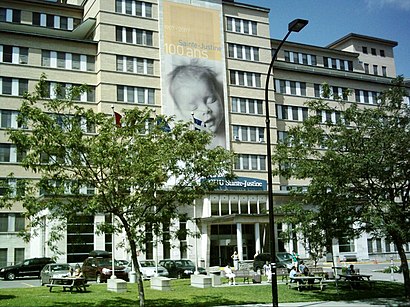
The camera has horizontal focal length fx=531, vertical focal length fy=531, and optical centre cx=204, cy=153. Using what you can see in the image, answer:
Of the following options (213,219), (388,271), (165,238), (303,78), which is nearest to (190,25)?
(303,78)

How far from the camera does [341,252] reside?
62.4m

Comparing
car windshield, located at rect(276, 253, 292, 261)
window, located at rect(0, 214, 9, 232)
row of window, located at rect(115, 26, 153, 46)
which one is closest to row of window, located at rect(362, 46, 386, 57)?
row of window, located at rect(115, 26, 153, 46)

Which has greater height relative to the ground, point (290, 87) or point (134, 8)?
point (134, 8)

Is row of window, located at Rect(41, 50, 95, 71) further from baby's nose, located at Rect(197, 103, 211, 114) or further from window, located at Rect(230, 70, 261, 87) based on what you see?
window, located at Rect(230, 70, 261, 87)

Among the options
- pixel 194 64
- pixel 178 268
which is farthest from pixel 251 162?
pixel 178 268

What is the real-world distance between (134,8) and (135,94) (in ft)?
33.7

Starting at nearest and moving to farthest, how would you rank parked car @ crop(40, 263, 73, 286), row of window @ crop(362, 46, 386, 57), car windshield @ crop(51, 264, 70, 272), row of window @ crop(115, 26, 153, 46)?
parked car @ crop(40, 263, 73, 286)
car windshield @ crop(51, 264, 70, 272)
row of window @ crop(115, 26, 153, 46)
row of window @ crop(362, 46, 386, 57)

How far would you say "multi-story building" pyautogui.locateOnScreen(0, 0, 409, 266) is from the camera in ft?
180

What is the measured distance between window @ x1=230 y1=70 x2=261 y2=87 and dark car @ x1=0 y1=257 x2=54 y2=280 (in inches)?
1291

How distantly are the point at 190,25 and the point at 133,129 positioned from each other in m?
45.1

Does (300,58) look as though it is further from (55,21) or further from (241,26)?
(55,21)

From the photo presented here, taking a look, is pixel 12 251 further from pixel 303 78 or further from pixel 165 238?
pixel 303 78

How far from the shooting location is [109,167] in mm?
19234

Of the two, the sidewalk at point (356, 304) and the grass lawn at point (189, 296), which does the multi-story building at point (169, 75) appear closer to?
the grass lawn at point (189, 296)
